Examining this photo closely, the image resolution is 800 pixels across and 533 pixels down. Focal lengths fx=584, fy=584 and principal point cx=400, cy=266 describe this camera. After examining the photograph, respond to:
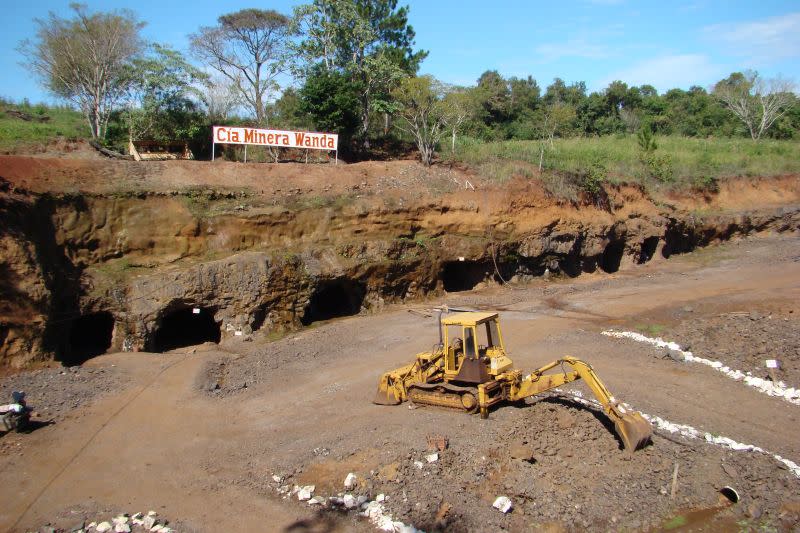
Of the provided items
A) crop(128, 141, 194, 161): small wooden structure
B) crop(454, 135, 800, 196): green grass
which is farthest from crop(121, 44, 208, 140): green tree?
crop(454, 135, 800, 196): green grass

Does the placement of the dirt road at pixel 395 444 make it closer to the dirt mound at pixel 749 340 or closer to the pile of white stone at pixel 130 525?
the dirt mound at pixel 749 340

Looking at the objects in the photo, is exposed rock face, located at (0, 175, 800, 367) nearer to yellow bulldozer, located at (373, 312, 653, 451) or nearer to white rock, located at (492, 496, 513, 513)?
yellow bulldozer, located at (373, 312, 653, 451)

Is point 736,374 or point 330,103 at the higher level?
point 330,103

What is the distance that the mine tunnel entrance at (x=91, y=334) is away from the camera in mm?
20531

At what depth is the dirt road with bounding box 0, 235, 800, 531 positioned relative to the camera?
941 cm

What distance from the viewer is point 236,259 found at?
2116 centimetres

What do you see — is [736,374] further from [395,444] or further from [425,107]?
[425,107]

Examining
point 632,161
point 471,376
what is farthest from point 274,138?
point 632,161

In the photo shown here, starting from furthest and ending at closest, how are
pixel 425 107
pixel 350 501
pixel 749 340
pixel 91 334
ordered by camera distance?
pixel 425 107 < pixel 91 334 < pixel 749 340 < pixel 350 501

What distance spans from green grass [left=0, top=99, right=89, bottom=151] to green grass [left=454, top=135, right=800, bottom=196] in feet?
63.5

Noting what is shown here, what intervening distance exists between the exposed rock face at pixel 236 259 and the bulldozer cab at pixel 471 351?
1028cm

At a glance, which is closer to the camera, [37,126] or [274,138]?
[274,138]

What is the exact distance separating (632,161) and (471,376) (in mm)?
27055

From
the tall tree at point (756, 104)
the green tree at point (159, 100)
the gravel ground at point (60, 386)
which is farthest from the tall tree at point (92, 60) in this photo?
the tall tree at point (756, 104)
